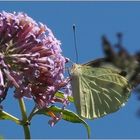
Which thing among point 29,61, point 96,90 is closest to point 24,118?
point 29,61

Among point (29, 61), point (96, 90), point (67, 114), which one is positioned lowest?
point (67, 114)

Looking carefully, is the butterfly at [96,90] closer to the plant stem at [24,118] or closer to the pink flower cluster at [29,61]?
the pink flower cluster at [29,61]

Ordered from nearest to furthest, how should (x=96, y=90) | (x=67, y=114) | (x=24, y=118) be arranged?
(x=24, y=118) → (x=67, y=114) → (x=96, y=90)

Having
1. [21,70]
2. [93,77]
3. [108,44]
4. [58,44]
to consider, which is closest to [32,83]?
[21,70]

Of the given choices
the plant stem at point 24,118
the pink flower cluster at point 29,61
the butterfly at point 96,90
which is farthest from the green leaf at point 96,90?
the plant stem at point 24,118

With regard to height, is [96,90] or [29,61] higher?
[29,61]

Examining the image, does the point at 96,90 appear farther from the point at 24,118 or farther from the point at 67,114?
the point at 24,118

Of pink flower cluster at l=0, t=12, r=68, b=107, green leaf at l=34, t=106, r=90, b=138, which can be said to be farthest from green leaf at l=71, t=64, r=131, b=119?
pink flower cluster at l=0, t=12, r=68, b=107
